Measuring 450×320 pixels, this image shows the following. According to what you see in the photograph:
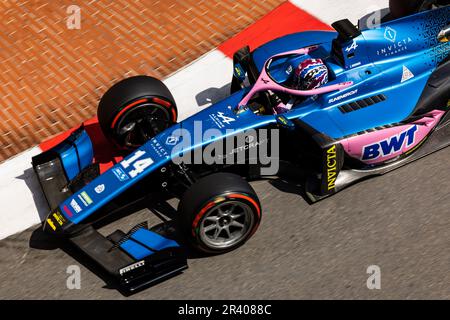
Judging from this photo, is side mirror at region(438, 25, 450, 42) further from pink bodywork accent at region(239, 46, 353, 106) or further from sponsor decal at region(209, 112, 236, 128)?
sponsor decal at region(209, 112, 236, 128)

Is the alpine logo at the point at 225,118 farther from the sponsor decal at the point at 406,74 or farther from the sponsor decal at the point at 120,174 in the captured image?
the sponsor decal at the point at 406,74

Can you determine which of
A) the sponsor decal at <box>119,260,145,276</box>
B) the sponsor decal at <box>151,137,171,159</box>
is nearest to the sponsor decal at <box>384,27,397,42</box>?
the sponsor decal at <box>151,137,171,159</box>

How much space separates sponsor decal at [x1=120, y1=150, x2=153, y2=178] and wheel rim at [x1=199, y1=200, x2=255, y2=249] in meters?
0.82

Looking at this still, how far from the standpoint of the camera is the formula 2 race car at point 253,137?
5.99m

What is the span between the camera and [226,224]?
604cm

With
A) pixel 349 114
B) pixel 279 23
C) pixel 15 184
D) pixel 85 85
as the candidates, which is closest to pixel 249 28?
pixel 279 23

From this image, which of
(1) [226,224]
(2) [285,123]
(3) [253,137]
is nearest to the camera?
(1) [226,224]

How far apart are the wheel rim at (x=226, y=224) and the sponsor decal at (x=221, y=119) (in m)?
0.97

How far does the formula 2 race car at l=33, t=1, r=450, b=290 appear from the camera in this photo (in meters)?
5.99

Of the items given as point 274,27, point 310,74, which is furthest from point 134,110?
point 274,27

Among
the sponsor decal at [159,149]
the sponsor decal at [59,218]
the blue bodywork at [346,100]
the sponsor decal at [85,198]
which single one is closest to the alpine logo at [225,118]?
the blue bodywork at [346,100]

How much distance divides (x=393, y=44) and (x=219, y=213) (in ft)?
8.64

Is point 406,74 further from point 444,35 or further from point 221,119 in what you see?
point 221,119
